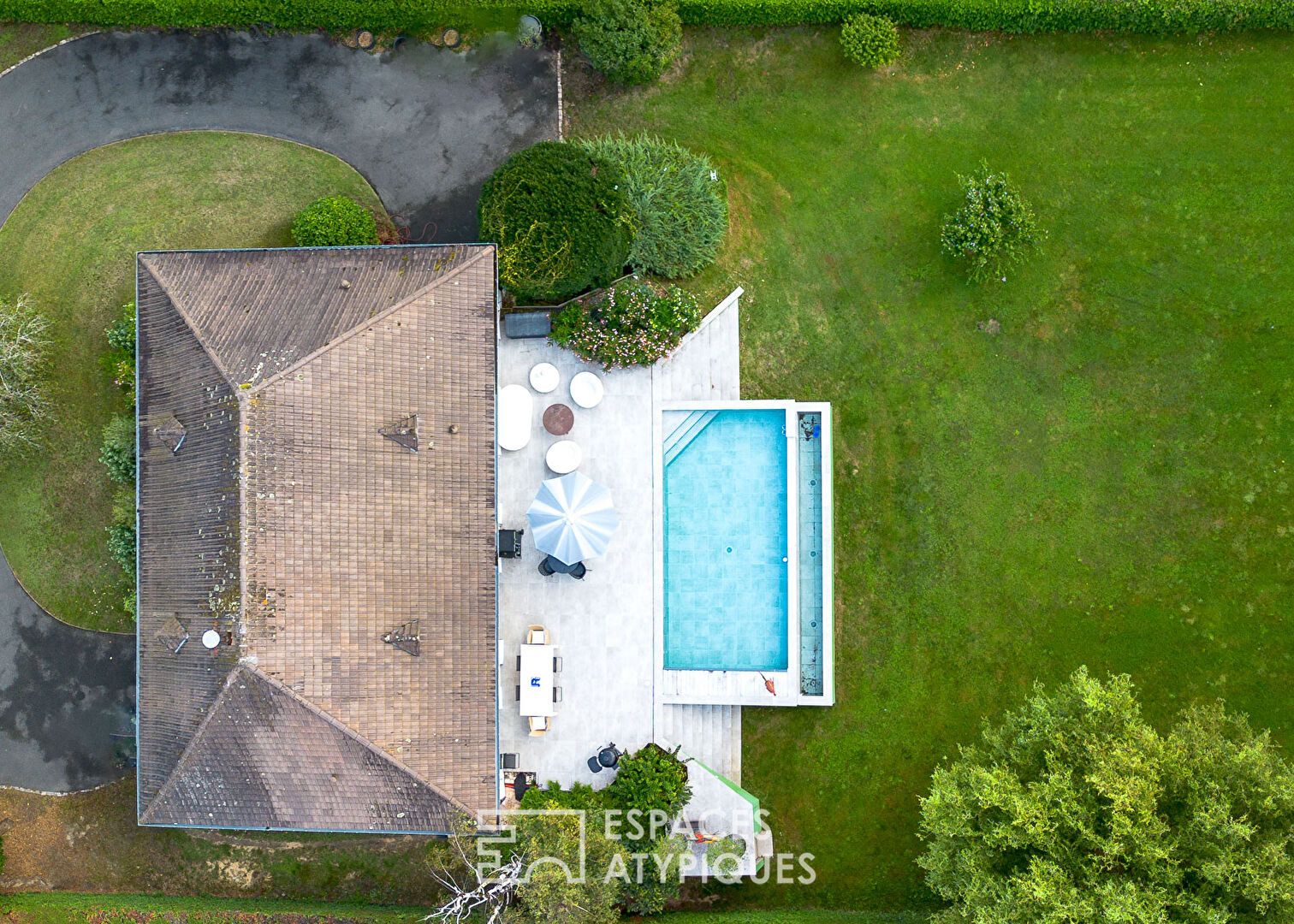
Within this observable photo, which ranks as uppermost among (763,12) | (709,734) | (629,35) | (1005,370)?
(763,12)

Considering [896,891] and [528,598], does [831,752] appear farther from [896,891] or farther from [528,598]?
[528,598]

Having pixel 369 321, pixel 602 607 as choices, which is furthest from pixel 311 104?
pixel 602 607

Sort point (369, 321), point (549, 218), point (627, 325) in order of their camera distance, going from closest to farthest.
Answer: point (369, 321)
point (549, 218)
point (627, 325)

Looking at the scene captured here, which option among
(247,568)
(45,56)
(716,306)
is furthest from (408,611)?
(45,56)

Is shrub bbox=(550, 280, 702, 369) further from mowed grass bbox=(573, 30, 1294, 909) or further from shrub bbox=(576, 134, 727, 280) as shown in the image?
mowed grass bbox=(573, 30, 1294, 909)

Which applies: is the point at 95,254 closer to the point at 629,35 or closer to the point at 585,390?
the point at 585,390

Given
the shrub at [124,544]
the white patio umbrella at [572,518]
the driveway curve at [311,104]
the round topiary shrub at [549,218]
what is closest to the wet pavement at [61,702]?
the driveway curve at [311,104]
